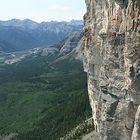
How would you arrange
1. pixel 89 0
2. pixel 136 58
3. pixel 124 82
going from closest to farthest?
pixel 136 58 → pixel 124 82 → pixel 89 0

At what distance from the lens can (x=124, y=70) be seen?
51.6 m

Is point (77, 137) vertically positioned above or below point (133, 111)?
below

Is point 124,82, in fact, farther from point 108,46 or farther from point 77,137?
point 77,137

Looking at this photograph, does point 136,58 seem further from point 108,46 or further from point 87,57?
point 87,57

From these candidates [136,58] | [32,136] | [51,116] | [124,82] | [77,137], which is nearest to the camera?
[136,58]

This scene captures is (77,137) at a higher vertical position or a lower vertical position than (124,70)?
lower

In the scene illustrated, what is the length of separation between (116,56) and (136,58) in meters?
4.37

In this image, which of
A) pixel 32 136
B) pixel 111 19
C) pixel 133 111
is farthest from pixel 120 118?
pixel 32 136

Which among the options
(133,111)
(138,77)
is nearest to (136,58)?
(138,77)

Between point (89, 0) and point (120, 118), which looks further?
point (89, 0)

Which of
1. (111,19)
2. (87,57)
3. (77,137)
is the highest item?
(111,19)

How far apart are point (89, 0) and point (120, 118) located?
23.0 meters

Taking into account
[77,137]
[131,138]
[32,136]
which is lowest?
[32,136]

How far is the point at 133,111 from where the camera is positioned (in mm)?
51156
